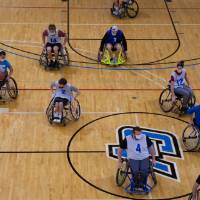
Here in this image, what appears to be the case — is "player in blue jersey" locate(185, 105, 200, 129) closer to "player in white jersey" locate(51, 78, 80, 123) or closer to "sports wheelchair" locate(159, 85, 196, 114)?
"sports wheelchair" locate(159, 85, 196, 114)

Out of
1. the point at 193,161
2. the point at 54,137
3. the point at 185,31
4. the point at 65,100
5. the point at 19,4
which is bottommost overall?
the point at 193,161

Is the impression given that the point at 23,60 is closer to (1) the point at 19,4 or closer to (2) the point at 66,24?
(2) the point at 66,24

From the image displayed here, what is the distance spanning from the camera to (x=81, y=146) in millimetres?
11891

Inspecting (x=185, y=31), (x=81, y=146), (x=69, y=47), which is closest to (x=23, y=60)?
(x=69, y=47)

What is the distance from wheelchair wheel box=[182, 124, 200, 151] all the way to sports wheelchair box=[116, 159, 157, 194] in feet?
4.75

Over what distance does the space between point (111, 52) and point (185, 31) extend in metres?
3.44

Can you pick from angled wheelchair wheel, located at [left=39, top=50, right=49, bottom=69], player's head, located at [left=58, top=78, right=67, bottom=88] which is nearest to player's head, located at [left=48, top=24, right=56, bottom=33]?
angled wheelchair wheel, located at [left=39, top=50, right=49, bottom=69]

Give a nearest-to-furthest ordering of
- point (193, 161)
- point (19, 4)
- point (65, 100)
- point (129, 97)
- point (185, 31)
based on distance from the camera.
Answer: point (193, 161), point (65, 100), point (129, 97), point (185, 31), point (19, 4)

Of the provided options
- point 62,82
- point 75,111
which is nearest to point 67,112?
point 75,111

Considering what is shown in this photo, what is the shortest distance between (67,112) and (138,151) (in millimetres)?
3015

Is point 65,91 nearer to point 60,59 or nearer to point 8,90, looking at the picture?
point 8,90

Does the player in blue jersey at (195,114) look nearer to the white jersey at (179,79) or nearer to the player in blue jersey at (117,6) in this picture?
the white jersey at (179,79)

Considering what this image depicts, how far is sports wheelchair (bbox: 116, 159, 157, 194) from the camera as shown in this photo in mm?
10328

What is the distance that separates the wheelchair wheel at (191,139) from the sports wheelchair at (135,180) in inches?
57.0
